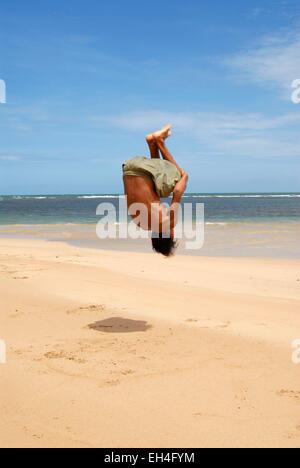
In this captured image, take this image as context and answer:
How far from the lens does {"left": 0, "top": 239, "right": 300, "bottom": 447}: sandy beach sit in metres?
4.44

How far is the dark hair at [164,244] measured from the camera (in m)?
6.63

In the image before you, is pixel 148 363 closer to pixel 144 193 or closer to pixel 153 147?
pixel 144 193

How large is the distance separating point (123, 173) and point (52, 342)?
2.43 metres

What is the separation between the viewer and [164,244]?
6680mm

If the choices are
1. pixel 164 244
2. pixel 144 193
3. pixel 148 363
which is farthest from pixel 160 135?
pixel 148 363

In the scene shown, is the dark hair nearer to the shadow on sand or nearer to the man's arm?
the man's arm

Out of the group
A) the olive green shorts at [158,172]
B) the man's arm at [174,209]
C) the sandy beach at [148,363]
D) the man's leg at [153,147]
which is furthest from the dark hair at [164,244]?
the sandy beach at [148,363]

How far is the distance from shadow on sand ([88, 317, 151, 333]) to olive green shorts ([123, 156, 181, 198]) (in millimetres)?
2248

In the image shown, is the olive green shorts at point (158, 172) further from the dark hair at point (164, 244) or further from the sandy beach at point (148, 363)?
the sandy beach at point (148, 363)

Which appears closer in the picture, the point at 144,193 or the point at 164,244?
the point at 144,193

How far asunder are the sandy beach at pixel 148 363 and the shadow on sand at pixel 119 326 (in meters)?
0.02

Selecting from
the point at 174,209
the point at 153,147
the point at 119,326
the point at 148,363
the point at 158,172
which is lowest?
the point at 148,363

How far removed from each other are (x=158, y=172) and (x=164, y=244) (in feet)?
3.08

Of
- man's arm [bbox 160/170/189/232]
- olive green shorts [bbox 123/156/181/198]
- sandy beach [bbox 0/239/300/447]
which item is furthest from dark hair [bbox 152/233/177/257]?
sandy beach [bbox 0/239/300/447]
